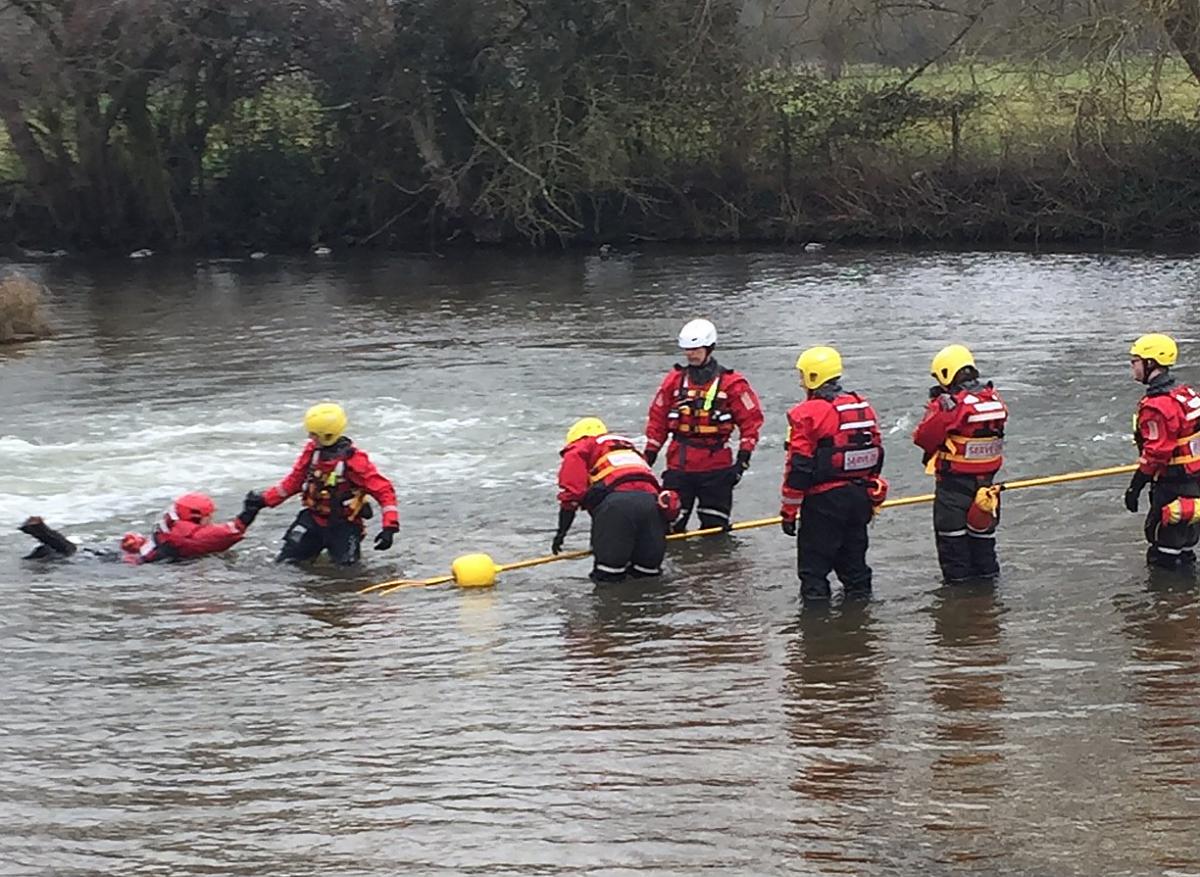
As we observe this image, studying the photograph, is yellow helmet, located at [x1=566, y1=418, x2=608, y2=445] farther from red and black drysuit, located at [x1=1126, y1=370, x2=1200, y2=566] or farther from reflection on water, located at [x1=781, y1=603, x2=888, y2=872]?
red and black drysuit, located at [x1=1126, y1=370, x2=1200, y2=566]

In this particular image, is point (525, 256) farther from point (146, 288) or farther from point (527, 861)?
point (527, 861)

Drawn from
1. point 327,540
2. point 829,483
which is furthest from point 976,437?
point 327,540

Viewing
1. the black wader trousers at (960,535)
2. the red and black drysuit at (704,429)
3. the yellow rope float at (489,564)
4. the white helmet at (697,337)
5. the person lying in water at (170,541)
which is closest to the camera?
the black wader trousers at (960,535)

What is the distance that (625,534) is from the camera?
10.5 m

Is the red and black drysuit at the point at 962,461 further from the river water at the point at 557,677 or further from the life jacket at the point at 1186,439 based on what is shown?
the life jacket at the point at 1186,439

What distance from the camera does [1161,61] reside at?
92.2 ft

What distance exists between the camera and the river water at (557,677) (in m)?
6.34

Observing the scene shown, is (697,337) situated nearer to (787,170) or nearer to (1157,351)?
(1157,351)

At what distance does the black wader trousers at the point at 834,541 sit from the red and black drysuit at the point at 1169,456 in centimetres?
153

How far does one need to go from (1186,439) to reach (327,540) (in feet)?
19.1

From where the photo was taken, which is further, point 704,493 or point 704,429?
point 704,493

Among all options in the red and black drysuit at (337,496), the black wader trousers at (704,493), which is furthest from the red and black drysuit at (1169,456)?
the red and black drysuit at (337,496)

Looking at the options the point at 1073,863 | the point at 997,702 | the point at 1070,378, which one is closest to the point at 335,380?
the point at 1070,378

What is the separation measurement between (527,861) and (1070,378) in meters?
13.5
